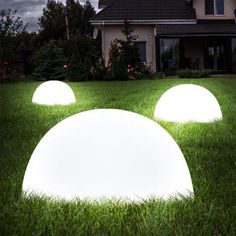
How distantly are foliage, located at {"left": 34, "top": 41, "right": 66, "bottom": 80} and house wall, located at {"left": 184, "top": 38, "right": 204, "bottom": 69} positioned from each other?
353 inches

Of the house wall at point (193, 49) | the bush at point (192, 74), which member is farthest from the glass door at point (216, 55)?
the bush at point (192, 74)

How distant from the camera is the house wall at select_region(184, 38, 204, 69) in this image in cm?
3538

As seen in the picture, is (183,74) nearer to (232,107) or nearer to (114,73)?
(114,73)

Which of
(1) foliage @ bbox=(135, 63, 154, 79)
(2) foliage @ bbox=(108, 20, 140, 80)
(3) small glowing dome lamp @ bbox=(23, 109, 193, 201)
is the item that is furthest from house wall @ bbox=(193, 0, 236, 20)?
(3) small glowing dome lamp @ bbox=(23, 109, 193, 201)

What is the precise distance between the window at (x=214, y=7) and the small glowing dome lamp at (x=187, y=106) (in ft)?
94.3

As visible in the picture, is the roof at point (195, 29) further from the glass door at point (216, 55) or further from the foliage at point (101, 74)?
the foliage at point (101, 74)

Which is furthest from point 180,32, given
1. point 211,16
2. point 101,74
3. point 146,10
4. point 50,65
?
point 101,74

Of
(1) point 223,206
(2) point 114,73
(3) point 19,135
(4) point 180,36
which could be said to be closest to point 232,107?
(3) point 19,135

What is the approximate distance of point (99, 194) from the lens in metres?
3.62

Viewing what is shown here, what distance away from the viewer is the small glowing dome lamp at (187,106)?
7.84 metres

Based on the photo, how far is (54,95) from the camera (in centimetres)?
1136

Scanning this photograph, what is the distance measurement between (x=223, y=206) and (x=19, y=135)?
155 inches

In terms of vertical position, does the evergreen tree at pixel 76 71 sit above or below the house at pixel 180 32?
below

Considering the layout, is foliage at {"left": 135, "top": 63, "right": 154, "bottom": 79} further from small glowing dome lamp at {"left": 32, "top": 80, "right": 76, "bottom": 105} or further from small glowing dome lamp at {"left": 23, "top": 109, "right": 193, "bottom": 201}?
small glowing dome lamp at {"left": 23, "top": 109, "right": 193, "bottom": 201}
